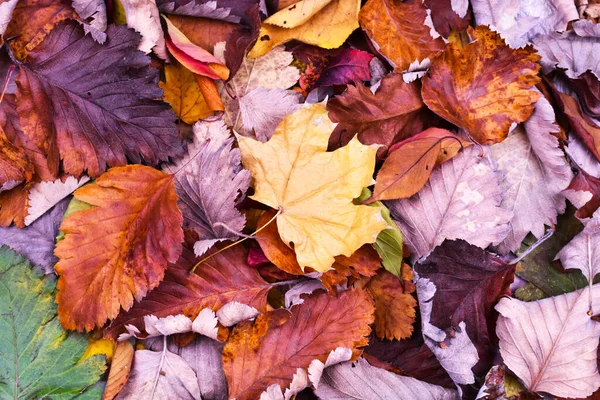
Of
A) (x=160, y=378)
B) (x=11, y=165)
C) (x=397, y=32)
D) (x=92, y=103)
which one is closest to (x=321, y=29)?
(x=397, y=32)

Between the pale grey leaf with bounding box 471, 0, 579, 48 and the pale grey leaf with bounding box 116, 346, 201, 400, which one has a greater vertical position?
the pale grey leaf with bounding box 471, 0, 579, 48

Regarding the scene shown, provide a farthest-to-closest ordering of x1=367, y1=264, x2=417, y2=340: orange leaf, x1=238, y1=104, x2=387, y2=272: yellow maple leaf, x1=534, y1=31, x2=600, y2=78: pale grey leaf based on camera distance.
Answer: x1=534, y1=31, x2=600, y2=78: pale grey leaf
x1=367, y1=264, x2=417, y2=340: orange leaf
x1=238, y1=104, x2=387, y2=272: yellow maple leaf

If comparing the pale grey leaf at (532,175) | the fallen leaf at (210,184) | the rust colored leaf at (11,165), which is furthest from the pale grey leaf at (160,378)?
the pale grey leaf at (532,175)

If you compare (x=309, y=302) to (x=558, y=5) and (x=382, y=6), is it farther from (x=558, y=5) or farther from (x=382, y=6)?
(x=558, y=5)

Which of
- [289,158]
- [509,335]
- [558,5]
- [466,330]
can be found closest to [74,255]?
[289,158]

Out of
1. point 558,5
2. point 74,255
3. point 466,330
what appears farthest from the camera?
point 558,5

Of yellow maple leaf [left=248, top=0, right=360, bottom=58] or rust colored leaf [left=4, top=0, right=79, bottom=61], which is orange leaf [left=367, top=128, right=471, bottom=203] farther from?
rust colored leaf [left=4, top=0, right=79, bottom=61]

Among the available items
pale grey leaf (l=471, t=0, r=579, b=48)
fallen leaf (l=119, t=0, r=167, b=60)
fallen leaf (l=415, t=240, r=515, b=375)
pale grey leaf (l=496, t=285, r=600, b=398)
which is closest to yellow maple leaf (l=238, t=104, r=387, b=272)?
fallen leaf (l=415, t=240, r=515, b=375)
